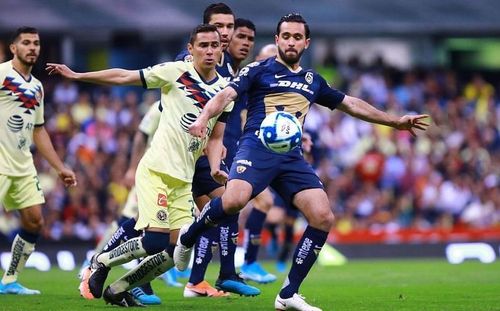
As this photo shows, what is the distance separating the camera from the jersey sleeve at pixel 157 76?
10844mm

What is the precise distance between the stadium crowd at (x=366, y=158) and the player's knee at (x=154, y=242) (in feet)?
35.3

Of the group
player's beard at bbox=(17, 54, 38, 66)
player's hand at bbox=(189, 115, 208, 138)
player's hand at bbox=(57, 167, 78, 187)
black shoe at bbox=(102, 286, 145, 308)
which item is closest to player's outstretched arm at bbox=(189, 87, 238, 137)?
player's hand at bbox=(189, 115, 208, 138)

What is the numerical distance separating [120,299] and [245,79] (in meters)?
2.39

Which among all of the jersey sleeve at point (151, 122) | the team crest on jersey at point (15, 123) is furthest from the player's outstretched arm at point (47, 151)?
the jersey sleeve at point (151, 122)

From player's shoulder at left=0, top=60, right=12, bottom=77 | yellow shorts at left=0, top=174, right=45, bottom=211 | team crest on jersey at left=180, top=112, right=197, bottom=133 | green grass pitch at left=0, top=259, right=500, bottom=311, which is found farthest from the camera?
yellow shorts at left=0, top=174, right=45, bottom=211

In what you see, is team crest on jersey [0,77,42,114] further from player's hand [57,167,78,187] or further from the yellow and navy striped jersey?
player's hand [57,167,78,187]

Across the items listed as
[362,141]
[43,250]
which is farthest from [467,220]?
[43,250]

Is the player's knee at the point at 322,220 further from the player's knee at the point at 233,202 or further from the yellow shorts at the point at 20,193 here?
the yellow shorts at the point at 20,193

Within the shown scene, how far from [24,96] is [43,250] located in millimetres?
7286

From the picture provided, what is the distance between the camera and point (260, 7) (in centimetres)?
2695

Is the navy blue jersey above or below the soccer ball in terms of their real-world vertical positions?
above

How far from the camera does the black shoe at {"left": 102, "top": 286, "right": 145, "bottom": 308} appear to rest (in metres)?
10.8

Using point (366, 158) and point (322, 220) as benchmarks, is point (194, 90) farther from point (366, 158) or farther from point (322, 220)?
point (366, 158)

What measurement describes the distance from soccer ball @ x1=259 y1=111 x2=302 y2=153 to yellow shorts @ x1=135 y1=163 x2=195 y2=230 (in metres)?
1.11
